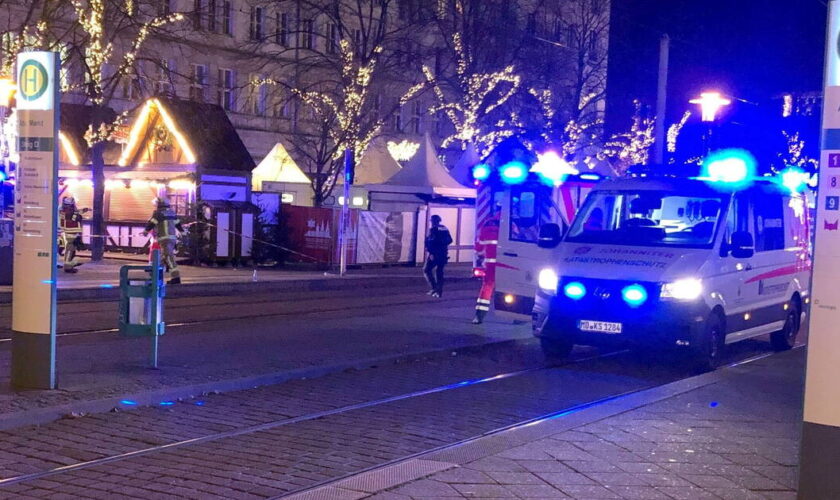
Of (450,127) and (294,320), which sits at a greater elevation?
(450,127)

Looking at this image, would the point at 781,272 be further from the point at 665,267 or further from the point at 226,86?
the point at 226,86

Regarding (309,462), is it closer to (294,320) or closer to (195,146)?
(294,320)

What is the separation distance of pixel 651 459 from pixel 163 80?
1339 inches

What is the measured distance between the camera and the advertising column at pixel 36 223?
8.74m

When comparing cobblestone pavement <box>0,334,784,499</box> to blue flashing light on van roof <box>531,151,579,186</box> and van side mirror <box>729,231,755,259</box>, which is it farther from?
blue flashing light on van roof <box>531,151,579,186</box>

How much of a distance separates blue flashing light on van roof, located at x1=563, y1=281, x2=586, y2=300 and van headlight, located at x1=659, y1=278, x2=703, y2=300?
95 centimetres

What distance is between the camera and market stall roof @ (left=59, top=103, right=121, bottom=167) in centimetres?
3269

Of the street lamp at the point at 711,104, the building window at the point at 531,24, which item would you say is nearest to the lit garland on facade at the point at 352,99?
the building window at the point at 531,24

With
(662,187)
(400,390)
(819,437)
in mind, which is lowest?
(400,390)

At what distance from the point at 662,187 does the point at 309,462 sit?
22.7ft

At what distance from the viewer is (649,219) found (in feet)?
41.6

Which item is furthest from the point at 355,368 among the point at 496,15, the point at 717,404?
the point at 496,15

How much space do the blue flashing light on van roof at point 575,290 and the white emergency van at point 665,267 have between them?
0.01 m

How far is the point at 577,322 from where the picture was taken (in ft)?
39.8
